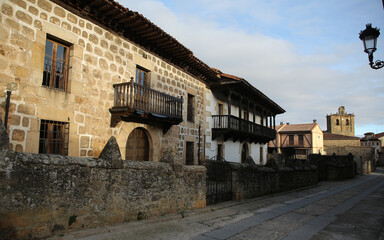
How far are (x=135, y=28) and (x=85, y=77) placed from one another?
2.83 m

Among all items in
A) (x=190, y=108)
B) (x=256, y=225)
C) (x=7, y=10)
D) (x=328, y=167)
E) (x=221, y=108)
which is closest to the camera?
(x=256, y=225)

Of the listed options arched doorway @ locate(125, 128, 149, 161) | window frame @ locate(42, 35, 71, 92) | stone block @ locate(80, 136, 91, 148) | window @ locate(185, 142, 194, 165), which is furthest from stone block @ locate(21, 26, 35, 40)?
window @ locate(185, 142, 194, 165)

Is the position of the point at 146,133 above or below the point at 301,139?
below

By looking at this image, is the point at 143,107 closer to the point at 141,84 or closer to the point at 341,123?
the point at 141,84

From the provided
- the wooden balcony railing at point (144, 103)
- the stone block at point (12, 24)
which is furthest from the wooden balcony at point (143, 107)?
the stone block at point (12, 24)

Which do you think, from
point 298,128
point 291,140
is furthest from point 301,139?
point 298,128

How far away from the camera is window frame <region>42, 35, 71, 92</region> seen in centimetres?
722

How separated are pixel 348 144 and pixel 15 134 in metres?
53.4

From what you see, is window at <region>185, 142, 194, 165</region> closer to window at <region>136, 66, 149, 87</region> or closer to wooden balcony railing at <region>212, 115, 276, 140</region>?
wooden balcony railing at <region>212, 115, 276, 140</region>

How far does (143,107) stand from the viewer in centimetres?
929

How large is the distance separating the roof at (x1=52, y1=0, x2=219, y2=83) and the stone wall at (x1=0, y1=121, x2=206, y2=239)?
5.18 meters

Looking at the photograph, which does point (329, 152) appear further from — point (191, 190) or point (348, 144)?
point (191, 190)

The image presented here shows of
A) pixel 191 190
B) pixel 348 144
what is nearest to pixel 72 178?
pixel 191 190

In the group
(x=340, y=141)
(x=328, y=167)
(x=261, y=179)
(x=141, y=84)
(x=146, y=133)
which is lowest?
(x=328, y=167)
